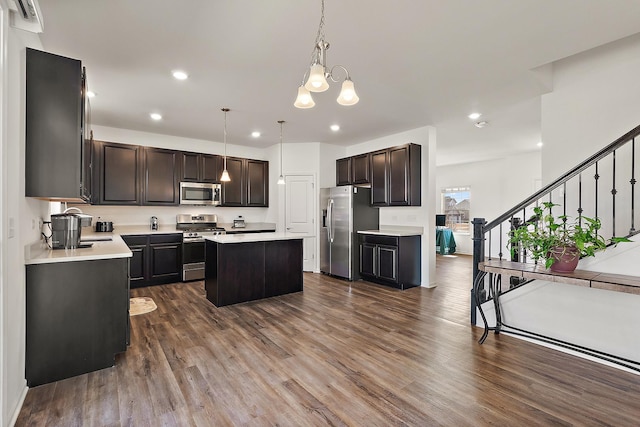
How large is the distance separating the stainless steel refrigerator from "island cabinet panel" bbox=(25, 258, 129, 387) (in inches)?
147

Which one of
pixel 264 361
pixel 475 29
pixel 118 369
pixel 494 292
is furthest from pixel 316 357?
pixel 475 29

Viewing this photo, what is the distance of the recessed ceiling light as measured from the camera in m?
3.21

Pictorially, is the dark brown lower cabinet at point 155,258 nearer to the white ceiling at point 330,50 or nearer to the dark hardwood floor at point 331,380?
the dark hardwood floor at point 331,380

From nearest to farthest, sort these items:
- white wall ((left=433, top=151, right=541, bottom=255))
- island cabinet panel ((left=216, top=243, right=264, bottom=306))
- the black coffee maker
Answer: the black coffee maker < island cabinet panel ((left=216, top=243, right=264, bottom=306)) < white wall ((left=433, top=151, right=541, bottom=255))

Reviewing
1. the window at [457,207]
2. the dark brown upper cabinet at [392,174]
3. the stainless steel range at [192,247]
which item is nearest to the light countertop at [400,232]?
the dark brown upper cabinet at [392,174]

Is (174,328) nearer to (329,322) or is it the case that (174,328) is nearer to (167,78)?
(329,322)

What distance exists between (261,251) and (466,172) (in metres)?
7.10

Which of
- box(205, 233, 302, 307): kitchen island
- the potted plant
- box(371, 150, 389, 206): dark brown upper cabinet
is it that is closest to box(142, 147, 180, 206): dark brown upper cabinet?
box(205, 233, 302, 307): kitchen island

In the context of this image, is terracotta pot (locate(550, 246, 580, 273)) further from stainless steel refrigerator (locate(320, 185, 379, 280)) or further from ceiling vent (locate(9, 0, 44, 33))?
ceiling vent (locate(9, 0, 44, 33))

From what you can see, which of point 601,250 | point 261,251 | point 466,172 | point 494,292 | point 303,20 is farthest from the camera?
point 466,172

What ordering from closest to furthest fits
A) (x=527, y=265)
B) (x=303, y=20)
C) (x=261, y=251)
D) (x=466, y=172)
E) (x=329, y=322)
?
(x=303, y=20), (x=527, y=265), (x=329, y=322), (x=261, y=251), (x=466, y=172)

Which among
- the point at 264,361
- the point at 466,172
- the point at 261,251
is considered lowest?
the point at 264,361

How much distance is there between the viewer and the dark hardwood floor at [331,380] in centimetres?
190

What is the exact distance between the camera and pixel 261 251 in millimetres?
4301
